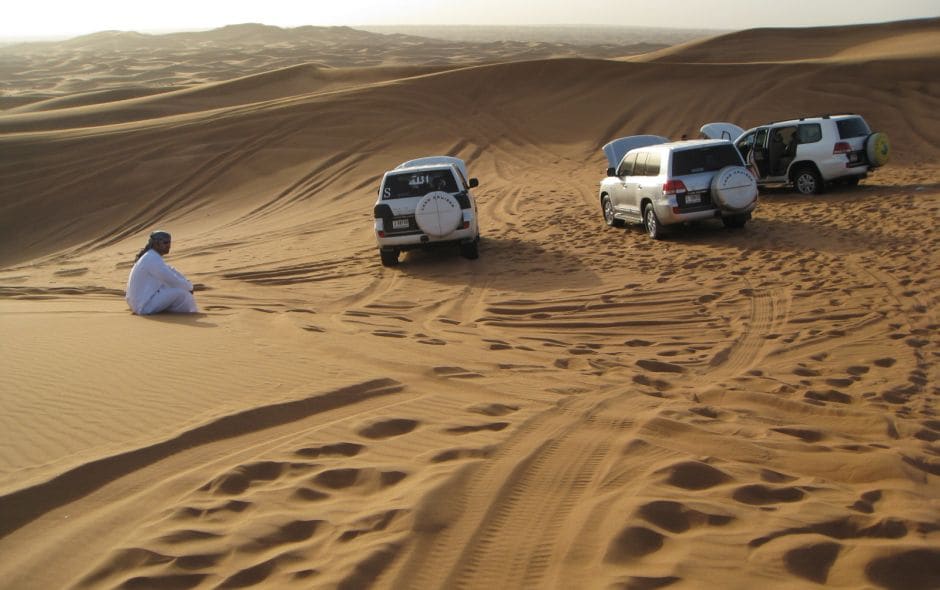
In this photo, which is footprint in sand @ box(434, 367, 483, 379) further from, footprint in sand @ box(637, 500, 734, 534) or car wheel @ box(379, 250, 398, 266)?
car wheel @ box(379, 250, 398, 266)

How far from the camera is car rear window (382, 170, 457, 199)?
15172mm

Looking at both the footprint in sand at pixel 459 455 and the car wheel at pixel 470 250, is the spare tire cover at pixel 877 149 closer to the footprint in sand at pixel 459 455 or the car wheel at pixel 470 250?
the car wheel at pixel 470 250

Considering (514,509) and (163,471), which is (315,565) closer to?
(514,509)

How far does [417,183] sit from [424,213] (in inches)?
41.2

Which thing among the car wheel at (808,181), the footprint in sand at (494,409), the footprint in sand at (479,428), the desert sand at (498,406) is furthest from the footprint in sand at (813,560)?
the car wheel at (808,181)

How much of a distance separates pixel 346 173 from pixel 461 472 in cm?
2221

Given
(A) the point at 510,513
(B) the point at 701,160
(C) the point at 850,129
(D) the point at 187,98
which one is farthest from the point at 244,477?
(D) the point at 187,98

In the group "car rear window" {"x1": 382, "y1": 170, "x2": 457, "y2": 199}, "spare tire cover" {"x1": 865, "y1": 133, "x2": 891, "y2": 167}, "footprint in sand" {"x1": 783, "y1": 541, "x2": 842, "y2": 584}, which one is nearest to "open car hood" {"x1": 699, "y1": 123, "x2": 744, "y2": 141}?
"spare tire cover" {"x1": 865, "y1": 133, "x2": 891, "y2": 167}

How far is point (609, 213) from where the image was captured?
17.0m

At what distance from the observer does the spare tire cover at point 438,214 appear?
1441 centimetres

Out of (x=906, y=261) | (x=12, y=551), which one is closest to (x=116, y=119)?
(x=906, y=261)

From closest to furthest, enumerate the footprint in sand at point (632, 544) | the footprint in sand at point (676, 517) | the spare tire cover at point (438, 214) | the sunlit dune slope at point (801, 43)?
the footprint in sand at point (632, 544) < the footprint in sand at point (676, 517) < the spare tire cover at point (438, 214) < the sunlit dune slope at point (801, 43)

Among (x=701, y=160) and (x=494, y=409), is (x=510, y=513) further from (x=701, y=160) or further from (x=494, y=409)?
(x=701, y=160)

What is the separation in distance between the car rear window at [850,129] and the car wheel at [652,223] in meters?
4.98
